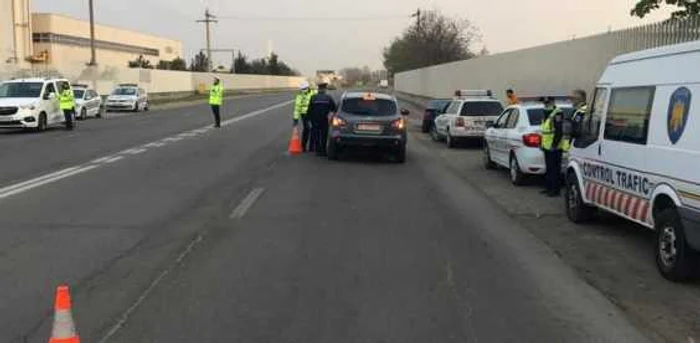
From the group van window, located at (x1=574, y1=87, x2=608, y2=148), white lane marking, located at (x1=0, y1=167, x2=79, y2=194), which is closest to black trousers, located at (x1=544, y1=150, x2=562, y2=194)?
van window, located at (x1=574, y1=87, x2=608, y2=148)

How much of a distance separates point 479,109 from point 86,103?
2357 centimetres

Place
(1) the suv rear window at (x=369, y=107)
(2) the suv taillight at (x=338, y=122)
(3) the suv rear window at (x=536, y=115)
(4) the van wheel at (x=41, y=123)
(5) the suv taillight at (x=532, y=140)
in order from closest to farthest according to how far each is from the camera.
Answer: (5) the suv taillight at (x=532, y=140) < (3) the suv rear window at (x=536, y=115) < (2) the suv taillight at (x=338, y=122) < (1) the suv rear window at (x=369, y=107) < (4) the van wheel at (x=41, y=123)

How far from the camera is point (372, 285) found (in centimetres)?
744

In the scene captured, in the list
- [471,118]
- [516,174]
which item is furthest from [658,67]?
[471,118]

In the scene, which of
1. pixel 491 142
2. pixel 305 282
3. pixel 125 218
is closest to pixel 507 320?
pixel 305 282

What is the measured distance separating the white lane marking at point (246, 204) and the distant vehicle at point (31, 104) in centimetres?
1805

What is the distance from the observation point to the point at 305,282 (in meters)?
7.50

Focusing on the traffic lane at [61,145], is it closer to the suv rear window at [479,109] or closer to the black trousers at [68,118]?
the black trousers at [68,118]

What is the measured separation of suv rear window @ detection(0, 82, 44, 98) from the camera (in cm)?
3030

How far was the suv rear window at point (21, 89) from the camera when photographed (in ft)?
99.4

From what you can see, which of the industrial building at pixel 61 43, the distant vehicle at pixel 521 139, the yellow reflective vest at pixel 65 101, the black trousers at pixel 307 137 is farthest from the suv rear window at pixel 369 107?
the industrial building at pixel 61 43

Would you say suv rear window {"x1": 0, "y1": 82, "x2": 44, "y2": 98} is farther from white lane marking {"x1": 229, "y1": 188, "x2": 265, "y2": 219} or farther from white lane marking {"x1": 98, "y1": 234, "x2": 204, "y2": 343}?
white lane marking {"x1": 98, "y1": 234, "x2": 204, "y2": 343}

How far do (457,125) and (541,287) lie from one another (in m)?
16.5

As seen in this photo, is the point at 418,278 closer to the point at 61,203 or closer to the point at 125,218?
the point at 125,218
